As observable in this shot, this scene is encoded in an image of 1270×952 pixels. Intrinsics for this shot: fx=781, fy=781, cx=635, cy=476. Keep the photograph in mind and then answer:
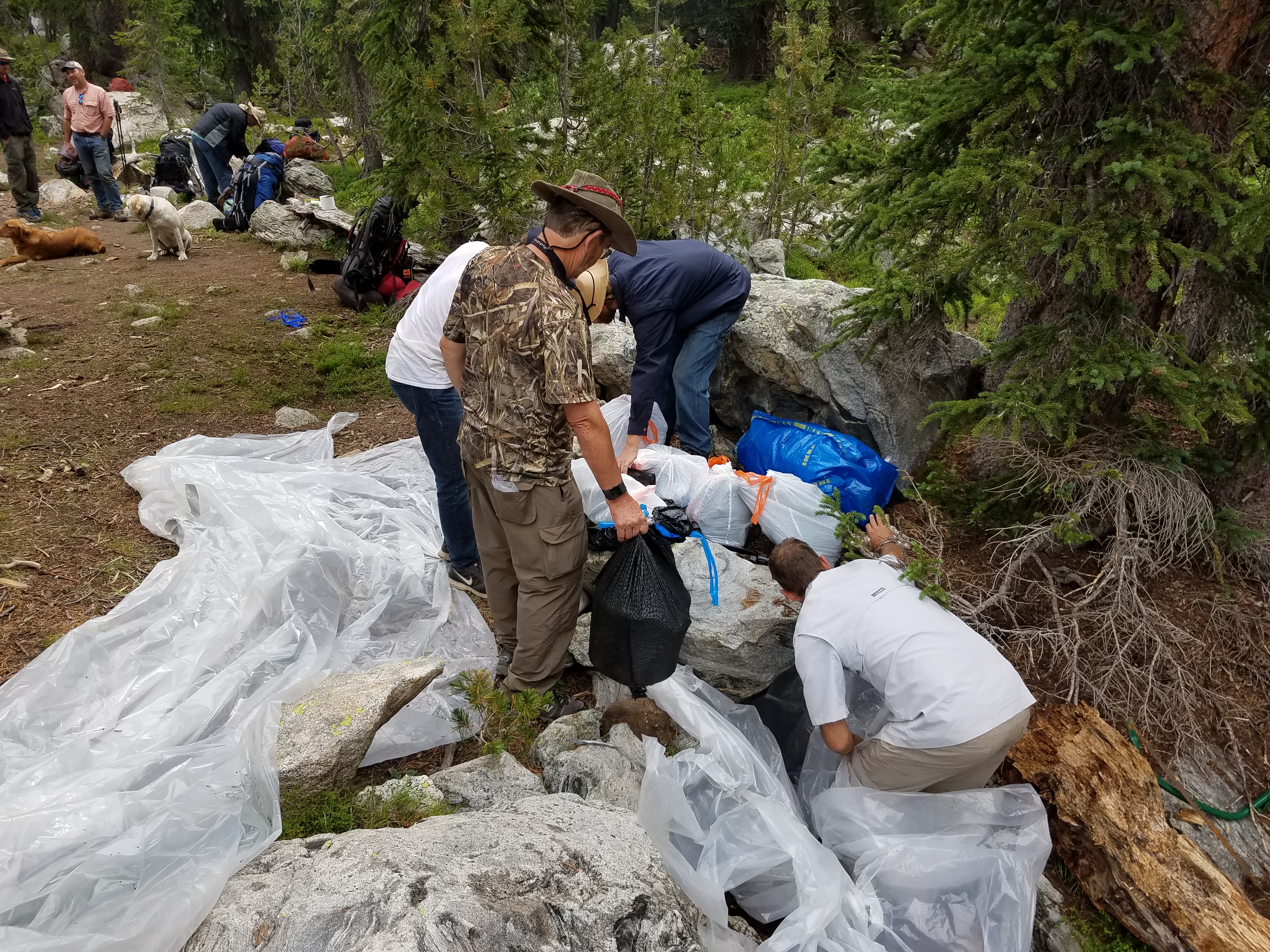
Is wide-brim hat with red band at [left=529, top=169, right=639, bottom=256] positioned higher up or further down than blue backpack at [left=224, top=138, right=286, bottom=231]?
higher up

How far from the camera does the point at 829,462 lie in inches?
165

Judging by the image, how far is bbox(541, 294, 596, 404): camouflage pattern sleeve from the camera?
2.57 metres

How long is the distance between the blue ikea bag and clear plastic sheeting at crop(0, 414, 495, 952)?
1866 millimetres

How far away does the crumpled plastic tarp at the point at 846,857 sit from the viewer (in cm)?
248

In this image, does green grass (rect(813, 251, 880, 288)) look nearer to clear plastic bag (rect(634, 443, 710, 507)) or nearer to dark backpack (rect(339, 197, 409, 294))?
dark backpack (rect(339, 197, 409, 294))

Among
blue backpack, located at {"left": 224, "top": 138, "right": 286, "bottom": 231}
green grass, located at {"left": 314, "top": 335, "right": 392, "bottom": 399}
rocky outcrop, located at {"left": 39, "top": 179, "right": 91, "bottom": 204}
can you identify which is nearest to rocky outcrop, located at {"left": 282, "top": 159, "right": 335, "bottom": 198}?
blue backpack, located at {"left": 224, "top": 138, "right": 286, "bottom": 231}

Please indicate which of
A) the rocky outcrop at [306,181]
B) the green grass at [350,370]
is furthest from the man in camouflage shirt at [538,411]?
the rocky outcrop at [306,181]

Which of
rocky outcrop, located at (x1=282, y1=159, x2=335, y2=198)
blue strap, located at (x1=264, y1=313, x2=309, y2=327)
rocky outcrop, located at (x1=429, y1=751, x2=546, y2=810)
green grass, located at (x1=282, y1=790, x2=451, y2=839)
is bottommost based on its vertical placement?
rocky outcrop, located at (x1=429, y1=751, x2=546, y2=810)

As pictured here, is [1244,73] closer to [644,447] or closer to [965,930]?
[644,447]

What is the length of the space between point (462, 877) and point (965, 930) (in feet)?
5.68

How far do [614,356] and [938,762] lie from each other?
10.9 ft

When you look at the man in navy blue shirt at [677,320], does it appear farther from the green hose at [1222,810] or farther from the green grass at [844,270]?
the green grass at [844,270]

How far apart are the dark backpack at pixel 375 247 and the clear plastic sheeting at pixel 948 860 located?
653 centimetres

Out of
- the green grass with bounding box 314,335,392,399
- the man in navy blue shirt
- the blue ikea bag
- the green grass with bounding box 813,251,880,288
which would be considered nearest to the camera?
the man in navy blue shirt
